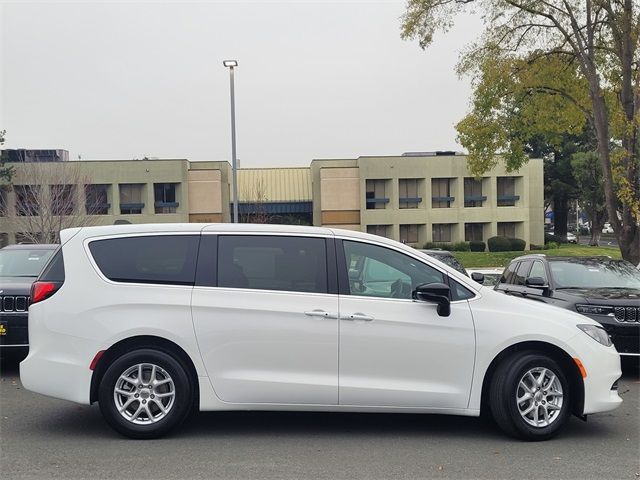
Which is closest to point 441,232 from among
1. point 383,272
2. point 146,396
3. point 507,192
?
point 507,192

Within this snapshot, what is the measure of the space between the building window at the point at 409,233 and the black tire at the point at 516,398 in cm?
4849

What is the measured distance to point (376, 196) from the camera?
5391 centimetres

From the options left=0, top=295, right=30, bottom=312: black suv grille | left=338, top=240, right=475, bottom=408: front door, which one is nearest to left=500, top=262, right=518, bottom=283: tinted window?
left=338, top=240, right=475, bottom=408: front door

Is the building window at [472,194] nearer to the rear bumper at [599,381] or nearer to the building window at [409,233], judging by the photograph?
the building window at [409,233]

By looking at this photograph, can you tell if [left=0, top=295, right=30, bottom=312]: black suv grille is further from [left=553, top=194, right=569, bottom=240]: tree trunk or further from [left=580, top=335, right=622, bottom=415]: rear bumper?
[left=553, top=194, right=569, bottom=240]: tree trunk

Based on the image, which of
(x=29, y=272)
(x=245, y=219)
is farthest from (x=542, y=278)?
(x=245, y=219)

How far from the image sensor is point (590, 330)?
19.5 feet

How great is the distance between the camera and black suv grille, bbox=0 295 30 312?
7.98 m

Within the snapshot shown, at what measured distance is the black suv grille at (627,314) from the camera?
8281mm

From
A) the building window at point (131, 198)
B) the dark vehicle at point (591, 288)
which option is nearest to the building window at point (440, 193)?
the building window at point (131, 198)

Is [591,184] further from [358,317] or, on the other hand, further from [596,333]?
[358,317]

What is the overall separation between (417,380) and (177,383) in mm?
2032

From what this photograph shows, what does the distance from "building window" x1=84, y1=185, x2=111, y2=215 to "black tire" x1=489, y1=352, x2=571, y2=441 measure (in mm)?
42336

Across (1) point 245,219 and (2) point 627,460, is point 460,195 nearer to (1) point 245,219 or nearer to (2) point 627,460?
(1) point 245,219
